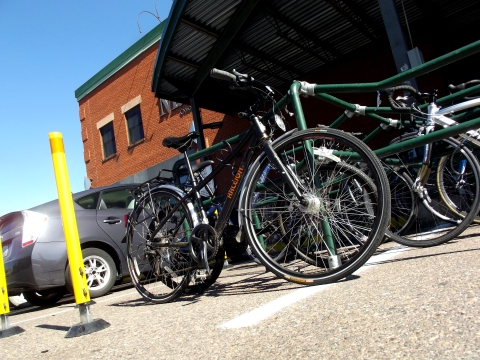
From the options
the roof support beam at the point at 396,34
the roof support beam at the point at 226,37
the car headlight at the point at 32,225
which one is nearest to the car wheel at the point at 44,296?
the car headlight at the point at 32,225

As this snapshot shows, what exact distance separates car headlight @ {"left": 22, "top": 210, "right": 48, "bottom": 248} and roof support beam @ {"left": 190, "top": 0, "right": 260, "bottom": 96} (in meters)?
4.82

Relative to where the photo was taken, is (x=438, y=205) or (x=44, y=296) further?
(x=44, y=296)

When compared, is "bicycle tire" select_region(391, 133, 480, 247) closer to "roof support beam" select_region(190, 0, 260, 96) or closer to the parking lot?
the parking lot

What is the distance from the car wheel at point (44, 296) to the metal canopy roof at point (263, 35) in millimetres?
4798

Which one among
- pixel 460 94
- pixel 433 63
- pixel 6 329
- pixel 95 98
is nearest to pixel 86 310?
pixel 6 329

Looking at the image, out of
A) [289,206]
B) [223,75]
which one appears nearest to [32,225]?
[223,75]

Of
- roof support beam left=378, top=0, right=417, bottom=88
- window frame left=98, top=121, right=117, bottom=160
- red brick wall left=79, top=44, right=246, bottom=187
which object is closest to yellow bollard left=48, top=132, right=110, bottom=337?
roof support beam left=378, top=0, right=417, bottom=88

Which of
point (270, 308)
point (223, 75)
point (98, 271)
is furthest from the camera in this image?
point (98, 271)

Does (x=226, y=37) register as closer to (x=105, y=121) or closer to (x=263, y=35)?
(x=263, y=35)

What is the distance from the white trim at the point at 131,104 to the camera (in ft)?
55.1

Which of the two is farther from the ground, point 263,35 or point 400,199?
point 263,35

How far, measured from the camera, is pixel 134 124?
17.5m

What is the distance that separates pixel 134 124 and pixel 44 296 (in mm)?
12189

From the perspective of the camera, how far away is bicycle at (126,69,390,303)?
101 inches
